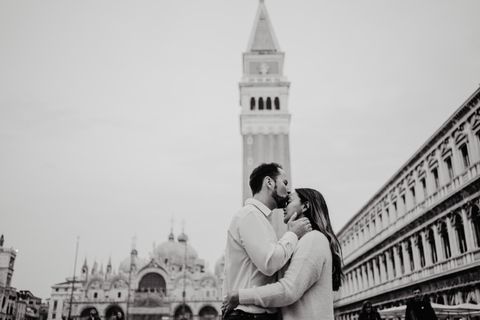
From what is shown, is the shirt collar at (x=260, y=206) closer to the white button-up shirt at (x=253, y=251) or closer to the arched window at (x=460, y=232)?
the white button-up shirt at (x=253, y=251)

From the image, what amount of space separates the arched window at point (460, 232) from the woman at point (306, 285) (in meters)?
15.3

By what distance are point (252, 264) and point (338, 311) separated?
37667 mm

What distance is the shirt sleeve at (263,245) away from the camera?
9.40 feet

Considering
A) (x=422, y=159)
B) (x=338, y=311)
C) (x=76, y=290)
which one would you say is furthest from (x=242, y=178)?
(x=76, y=290)

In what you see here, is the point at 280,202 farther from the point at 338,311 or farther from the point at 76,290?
the point at 76,290

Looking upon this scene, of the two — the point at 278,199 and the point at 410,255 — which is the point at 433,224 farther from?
the point at 278,199

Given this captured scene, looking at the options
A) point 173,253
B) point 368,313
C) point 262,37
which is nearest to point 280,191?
point 368,313

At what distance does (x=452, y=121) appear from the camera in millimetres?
17312

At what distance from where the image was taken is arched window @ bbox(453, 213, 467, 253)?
16.6 m

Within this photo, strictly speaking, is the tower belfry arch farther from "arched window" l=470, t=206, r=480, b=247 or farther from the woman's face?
the woman's face

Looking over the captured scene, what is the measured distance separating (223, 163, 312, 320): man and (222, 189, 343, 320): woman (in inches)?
2.7

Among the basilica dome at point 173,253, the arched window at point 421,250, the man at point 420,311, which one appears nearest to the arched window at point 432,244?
the arched window at point 421,250

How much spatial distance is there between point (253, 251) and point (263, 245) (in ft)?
0.25

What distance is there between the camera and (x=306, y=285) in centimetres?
289
